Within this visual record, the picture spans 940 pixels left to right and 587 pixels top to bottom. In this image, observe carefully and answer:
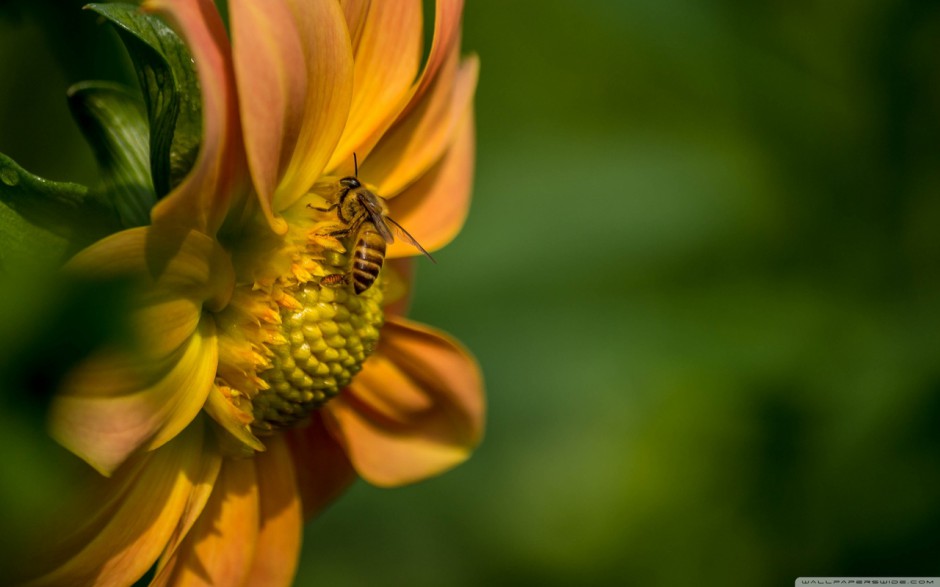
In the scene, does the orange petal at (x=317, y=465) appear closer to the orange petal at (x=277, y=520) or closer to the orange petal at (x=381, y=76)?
the orange petal at (x=277, y=520)

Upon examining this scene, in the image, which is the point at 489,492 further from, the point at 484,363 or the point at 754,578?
the point at 754,578

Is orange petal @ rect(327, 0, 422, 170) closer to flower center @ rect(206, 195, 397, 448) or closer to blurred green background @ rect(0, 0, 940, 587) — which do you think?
flower center @ rect(206, 195, 397, 448)

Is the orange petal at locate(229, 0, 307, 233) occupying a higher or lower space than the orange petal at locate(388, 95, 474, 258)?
higher

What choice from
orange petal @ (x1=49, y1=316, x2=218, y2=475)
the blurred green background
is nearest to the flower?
orange petal @ (x1=49, y1=316, x2=218, y2=475)

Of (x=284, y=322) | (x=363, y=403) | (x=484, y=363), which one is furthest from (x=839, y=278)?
(x=284, y=322)

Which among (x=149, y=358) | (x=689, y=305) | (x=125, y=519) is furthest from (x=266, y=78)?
(x=689, y=305)

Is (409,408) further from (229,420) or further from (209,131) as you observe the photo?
(209,131)
